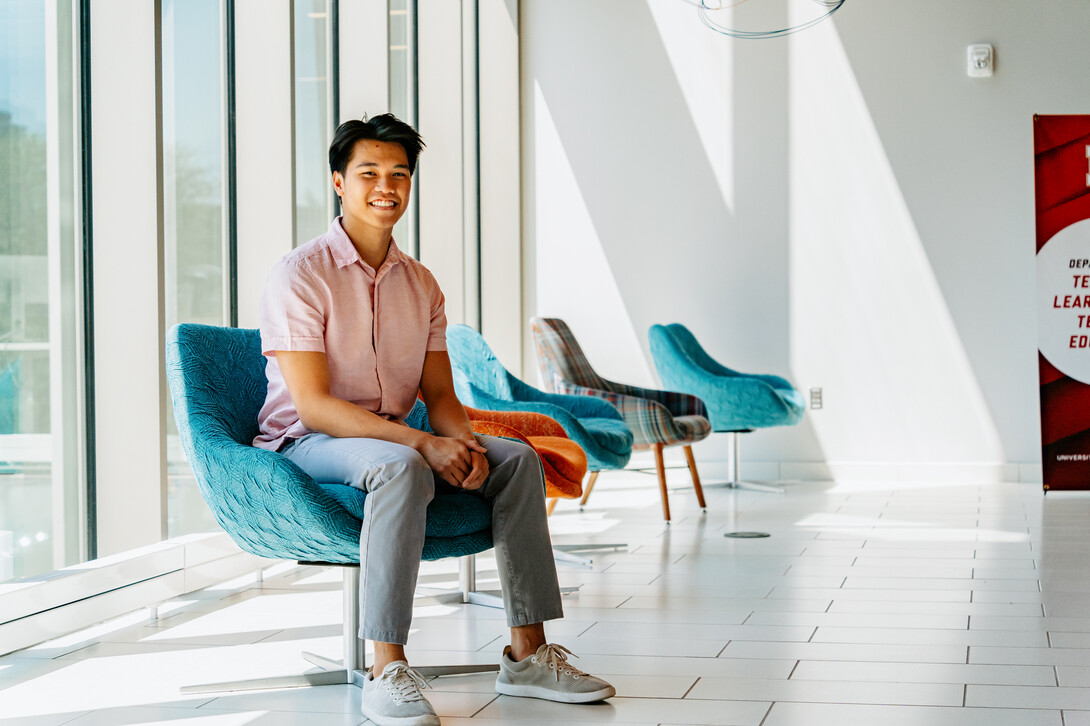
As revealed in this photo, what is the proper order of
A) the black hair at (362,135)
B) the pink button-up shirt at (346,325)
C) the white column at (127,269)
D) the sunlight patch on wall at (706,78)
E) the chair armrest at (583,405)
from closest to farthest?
the pink button-up shirt at (346,325) < the black hair at (362,135) < the white column at (127,269) < the chair armrest at (583,405) < the sunlight patch on wall at (706,78)

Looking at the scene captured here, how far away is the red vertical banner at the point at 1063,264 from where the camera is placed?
Result: 19.6ft

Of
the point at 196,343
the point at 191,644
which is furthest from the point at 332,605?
the point at 196,343

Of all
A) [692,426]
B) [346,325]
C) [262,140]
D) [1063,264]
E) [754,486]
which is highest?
[262,140]

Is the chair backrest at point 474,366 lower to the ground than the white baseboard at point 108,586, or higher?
higher

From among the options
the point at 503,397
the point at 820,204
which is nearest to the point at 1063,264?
the point at 820,204

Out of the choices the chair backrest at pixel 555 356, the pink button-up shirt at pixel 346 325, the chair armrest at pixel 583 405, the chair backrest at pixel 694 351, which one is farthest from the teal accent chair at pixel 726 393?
the pink button-up shirt at pixel 346 325

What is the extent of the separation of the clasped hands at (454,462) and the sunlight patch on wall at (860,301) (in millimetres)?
4550

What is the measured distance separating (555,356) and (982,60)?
3.09 meters

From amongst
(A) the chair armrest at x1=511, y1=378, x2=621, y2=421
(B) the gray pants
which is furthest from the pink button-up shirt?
(A) the chair armrest at x1=511, y1=378, x2=621, y2=421

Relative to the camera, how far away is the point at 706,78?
668 centimetres

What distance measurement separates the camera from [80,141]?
3111 millimetres

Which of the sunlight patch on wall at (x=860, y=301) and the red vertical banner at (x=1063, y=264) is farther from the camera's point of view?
the sunlight patch on wall at (x=860, y=301)

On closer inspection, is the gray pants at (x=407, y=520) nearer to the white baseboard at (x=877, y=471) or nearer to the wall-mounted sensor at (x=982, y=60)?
the white baseboard at (x=877, y=471)

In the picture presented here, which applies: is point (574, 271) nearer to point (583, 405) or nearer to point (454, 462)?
point (583, 405)
